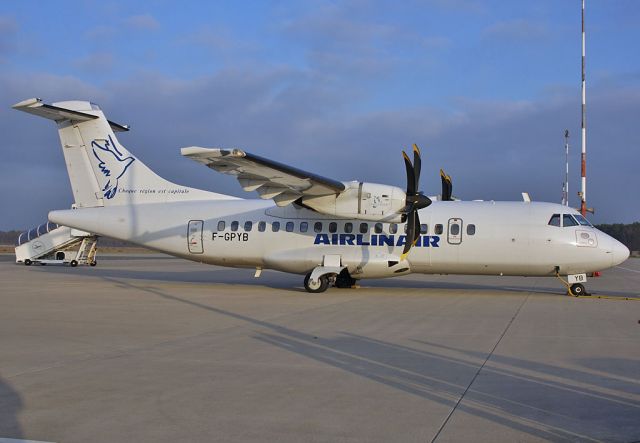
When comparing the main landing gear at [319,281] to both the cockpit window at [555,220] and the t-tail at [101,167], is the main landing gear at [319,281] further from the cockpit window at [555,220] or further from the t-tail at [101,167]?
the cockpit window at [555,220]

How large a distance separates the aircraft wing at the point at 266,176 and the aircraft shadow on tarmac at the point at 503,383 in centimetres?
730

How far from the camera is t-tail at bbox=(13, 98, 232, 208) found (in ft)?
70.8

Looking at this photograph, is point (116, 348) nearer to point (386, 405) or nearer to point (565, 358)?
point (386, 405)

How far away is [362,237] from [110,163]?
942cm

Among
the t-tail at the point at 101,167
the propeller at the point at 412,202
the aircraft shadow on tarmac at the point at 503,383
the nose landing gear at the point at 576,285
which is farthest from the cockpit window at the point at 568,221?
the t-tail at the point at 101,167

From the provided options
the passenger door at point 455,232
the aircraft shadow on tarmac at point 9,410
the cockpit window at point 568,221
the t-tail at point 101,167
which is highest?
the t-tail at point 101,167

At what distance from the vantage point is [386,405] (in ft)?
19.8

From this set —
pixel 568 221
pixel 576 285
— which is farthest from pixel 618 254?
pixel 568 221

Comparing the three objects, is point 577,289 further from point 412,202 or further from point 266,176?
point 266,176

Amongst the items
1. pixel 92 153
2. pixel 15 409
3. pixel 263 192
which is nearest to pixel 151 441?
pixel 15 409

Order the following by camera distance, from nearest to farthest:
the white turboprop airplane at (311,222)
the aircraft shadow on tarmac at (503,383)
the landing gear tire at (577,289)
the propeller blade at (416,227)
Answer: the aircraft shadow on tarmac at (503,383)
the white turboprop airplane at (311,222)
the propeller blade at (416,227)
the landing gear tire at (577,289)

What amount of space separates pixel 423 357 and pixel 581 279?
40.9 ft

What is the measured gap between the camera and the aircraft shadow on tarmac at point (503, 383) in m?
5.47

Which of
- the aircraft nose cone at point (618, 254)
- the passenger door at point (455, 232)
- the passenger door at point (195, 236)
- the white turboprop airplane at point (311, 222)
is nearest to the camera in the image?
the aircraft nose cone at point (618, 254)
